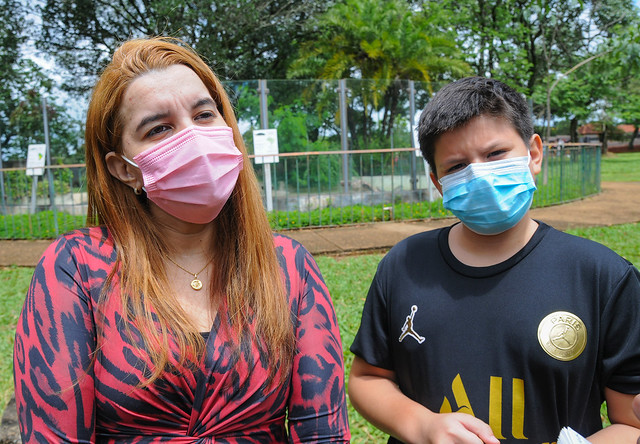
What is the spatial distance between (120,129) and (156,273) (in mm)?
424

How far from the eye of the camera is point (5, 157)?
1018 centimetres

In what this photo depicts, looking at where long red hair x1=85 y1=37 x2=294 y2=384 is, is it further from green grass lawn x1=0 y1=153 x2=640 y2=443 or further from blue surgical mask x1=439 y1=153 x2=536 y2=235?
green grass lawn x1=0 y1=153 x2=640 y2=443

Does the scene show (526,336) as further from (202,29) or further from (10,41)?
(10,41)

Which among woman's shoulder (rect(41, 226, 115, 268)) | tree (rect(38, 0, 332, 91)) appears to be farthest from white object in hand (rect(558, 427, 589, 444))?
tree (rect(38, 0, 332, 91))

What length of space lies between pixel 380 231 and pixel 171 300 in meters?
6.35

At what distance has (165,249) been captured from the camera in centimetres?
162

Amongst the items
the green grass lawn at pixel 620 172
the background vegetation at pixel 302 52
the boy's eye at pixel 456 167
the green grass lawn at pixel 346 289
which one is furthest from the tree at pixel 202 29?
the boy's eye at pixel 456 167

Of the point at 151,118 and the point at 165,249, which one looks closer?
the point at 151,118

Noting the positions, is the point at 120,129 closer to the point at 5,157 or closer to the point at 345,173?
the point at 345,173

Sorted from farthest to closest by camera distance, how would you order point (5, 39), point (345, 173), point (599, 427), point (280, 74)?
point (280, 74), point (5, 39), point (345, 173), point (599, 427)

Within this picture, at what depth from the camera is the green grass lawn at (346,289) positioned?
10.2 ft

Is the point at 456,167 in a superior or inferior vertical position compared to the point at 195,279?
superior

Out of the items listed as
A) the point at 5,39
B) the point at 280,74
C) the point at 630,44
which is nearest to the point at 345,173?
the point at 630,44

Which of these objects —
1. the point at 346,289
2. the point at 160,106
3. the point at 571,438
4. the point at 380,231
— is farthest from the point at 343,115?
the point at 571,438
